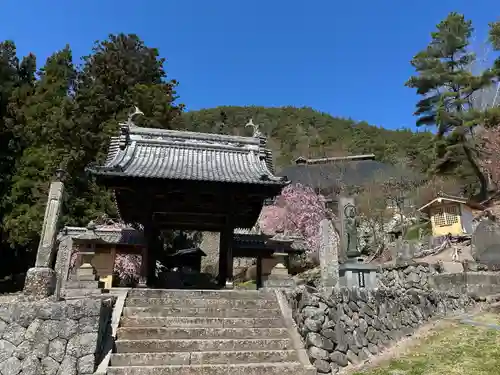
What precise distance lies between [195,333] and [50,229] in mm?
3354

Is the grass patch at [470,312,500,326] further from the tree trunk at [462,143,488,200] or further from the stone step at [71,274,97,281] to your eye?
the tree trunk at [462,143,488,200]

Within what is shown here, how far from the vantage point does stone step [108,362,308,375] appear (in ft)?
20.2

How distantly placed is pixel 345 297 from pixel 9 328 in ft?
20.5

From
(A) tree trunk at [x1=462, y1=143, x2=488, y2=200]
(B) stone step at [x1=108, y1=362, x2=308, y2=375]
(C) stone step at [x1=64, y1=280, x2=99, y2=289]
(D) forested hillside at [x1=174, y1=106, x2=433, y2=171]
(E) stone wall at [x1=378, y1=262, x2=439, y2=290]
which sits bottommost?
(B) stone step at [x1=108, y1=362, x2=308, y2=375]

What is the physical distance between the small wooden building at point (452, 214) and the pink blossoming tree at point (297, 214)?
7.15 meters

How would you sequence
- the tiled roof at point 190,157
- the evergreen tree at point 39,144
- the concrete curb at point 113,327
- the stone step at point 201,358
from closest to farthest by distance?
the concrete curb at point 113,327 → the stone step at point 201,358 → the tiled roof at point 190,157 → the evergreen tree at point 39,144

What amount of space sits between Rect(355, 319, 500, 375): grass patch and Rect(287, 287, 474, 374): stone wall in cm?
55

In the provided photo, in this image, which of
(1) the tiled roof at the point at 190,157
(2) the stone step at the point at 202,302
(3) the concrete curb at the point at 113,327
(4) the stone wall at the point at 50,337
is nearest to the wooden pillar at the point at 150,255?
(1) the tiled roof at the point at 190,157

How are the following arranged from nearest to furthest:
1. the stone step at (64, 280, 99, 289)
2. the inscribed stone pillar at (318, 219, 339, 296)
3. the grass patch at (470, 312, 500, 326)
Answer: the stone step at (64, 280, 99, 289) < the grass patch at (470, 312, 500, 326) < the inscribed stone pillar at (318, 219, 339, 296)

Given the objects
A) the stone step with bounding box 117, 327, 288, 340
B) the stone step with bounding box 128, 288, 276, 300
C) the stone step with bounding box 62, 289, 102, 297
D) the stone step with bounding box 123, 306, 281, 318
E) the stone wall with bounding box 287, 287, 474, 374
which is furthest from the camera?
the stone step with bounding box 62, 289, 102, 297

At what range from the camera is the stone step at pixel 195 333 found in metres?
7.05

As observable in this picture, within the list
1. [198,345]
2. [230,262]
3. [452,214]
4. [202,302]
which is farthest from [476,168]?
[198,345]

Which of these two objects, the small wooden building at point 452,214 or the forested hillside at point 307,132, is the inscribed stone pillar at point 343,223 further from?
the forested hillside at point 307,132

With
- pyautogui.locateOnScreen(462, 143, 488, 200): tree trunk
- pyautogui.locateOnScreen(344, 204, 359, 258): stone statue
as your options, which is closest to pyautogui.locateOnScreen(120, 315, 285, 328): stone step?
pyautogui.locateOnScreen(344, 204, 359, 258): stone statue
